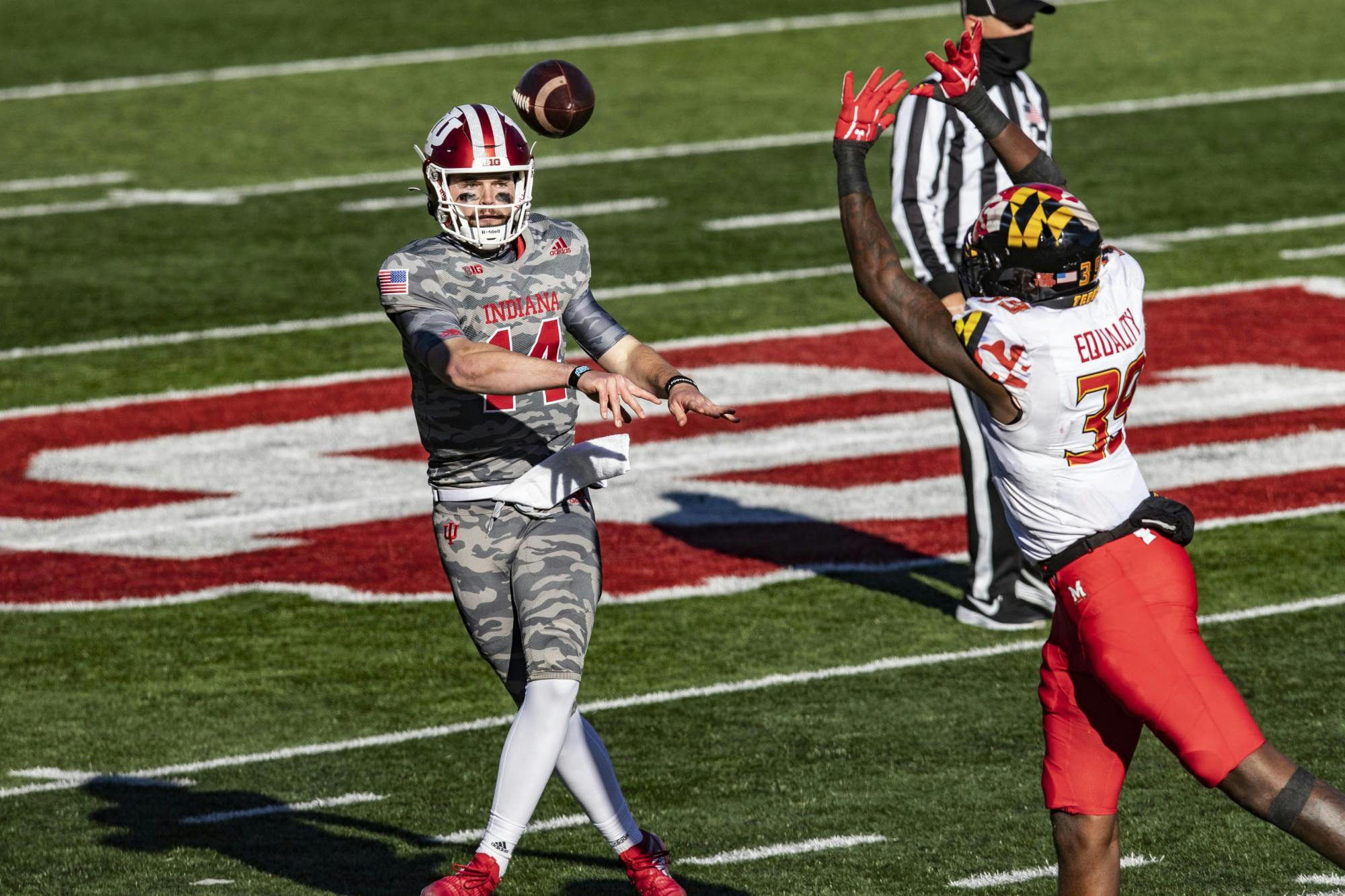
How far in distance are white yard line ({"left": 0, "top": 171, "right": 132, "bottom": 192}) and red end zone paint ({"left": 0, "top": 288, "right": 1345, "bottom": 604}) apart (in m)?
5.94

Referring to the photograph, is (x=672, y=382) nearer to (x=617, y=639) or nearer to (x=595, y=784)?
(x=595, y=784)

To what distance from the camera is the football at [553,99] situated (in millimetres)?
6633

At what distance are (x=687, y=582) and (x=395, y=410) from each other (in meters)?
3.34

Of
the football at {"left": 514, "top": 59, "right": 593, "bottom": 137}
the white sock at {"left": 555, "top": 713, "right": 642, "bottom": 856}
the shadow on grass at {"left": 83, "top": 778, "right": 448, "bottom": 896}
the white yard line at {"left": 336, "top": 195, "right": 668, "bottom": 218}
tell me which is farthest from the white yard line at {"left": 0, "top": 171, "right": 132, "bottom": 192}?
the white sock at {"left": 555, "top": 713, "right": 642, "bottom": 856}

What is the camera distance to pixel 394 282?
5.86 meters

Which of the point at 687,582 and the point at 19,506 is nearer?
the point at 687,582

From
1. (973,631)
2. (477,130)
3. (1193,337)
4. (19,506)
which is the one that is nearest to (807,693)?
(973,631)

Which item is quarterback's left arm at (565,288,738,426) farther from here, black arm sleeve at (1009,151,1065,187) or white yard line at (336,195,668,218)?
white yard line at (336,195,668,218)

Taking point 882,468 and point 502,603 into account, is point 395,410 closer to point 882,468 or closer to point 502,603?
point 882,468

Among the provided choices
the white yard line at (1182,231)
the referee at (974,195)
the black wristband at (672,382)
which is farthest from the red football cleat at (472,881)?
the white yard line at (1182,231)

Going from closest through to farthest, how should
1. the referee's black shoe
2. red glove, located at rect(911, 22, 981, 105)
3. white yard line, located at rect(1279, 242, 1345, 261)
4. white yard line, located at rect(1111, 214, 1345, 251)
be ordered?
red glove, located at rect(911, 22, 981, 105), the referee's black shoe, white yard line, located at rect(1279, 242, 1345, 261), white yard line, located at rect(1111, 214, 1345, 251)

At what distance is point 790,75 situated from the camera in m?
21.8

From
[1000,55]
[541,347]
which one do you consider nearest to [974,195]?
[1000,55]

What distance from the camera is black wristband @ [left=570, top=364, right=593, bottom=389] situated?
5473mm
